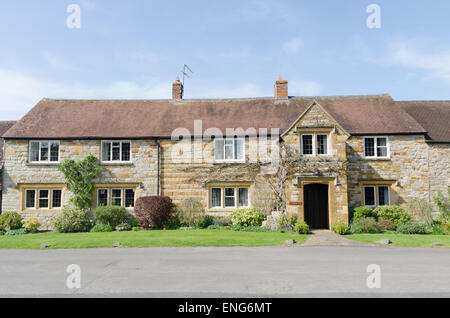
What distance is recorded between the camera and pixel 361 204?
21750mm

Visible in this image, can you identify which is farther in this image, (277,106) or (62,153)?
(277,106)

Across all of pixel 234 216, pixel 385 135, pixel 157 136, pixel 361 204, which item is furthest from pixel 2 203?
pixel 385 135

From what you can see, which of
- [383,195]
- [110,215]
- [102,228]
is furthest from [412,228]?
[102,228]

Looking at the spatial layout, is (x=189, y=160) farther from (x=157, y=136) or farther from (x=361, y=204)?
(x=361, y=204)

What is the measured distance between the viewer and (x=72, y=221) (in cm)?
2034

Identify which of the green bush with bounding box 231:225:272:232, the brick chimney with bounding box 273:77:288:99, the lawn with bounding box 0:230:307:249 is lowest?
the lawn with bounding box 0:230:307:249

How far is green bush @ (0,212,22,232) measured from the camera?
A: 803 inches

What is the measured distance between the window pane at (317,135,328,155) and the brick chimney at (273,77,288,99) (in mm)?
6394

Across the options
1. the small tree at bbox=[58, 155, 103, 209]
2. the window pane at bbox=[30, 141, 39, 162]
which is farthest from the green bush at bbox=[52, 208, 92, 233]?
the window pane at bbox=[30, 141, 39, 162]

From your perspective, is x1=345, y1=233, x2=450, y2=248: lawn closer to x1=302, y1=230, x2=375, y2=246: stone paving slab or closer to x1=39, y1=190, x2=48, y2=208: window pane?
x1=302, y1=230, x2=375, y2=246: stone paving slab
